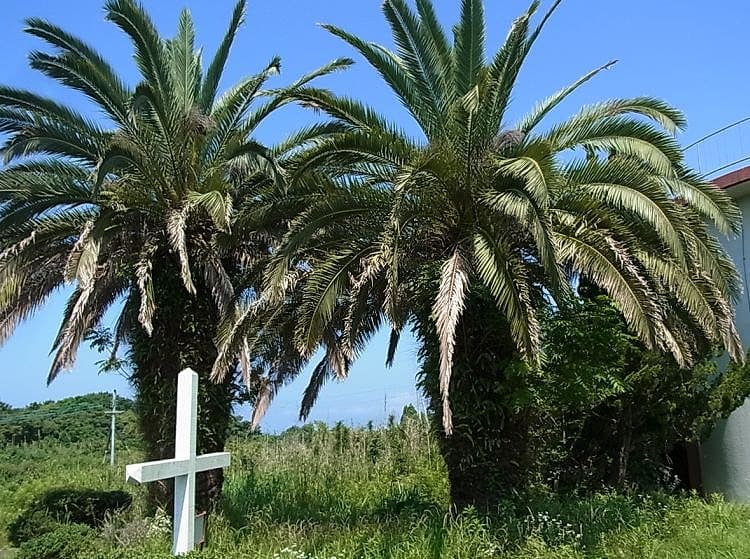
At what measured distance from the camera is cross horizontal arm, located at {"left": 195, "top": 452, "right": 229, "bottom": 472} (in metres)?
8.00

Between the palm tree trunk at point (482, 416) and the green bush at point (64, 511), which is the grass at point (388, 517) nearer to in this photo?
the palm tree trunk at point (482, 416)

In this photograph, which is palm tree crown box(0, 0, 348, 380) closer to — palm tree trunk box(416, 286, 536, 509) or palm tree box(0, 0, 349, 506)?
palm tree box(0, 0, 349, 506)

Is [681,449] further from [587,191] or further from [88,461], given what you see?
[88,461]

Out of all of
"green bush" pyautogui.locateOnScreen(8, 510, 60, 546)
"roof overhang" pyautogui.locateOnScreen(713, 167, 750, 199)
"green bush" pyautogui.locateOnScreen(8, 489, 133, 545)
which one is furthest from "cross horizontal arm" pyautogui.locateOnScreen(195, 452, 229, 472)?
"roof overhang" pyautogui.locateOnScreen(713, 167, 750, 199)

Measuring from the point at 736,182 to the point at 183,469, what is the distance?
10515 millimetres

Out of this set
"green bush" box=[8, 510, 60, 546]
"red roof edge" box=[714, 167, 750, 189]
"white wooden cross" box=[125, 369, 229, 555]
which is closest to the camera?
"white wooden cross" box=[125, 369, 229, 555]

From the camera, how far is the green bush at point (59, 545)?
34.5 ft

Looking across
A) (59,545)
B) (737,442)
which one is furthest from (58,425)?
(737,442)

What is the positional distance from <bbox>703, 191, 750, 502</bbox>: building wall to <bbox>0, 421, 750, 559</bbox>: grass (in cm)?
234

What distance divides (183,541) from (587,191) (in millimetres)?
6314

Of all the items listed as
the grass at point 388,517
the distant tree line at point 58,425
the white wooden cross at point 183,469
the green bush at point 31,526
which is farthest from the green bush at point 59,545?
the distant tree line at point 58,425

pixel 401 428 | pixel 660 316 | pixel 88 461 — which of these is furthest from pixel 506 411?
pixel 88 461

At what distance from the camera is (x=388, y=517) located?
33.1 ft

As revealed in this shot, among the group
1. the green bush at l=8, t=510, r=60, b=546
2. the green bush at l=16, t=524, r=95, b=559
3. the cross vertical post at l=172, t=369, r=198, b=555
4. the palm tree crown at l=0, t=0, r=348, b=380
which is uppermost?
the palm tree crown at l=0, t=0, r=348, b=380
